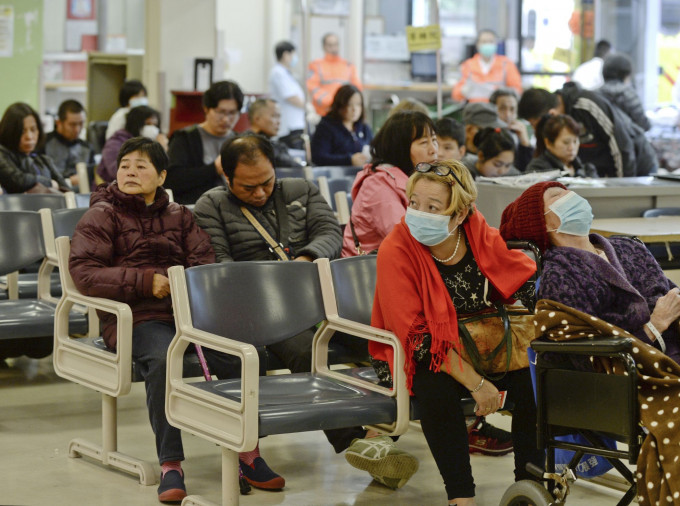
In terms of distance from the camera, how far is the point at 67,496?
373 cm

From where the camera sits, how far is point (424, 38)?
28.3 feet

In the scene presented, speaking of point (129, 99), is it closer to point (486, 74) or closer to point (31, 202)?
point (31, 202)

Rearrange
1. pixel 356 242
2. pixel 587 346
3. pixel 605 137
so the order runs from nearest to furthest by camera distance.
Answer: pixel 587 346 → pixel 356 242 → pixel 605 137

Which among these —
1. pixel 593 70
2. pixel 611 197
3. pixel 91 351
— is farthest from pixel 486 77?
pixel 91 351

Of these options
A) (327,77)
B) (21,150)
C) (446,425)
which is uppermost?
(327,77)

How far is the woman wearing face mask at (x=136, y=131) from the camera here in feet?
23.5

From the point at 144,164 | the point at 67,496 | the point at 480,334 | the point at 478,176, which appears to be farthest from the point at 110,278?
the point at 478,176

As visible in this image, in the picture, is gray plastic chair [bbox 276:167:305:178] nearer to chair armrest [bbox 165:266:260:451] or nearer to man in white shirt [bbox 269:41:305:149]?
chair armrest [bbox 165:266:260:451]

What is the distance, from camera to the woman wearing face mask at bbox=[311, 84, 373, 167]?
757cm

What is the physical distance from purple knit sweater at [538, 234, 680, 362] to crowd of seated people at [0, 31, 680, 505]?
0.03 ft

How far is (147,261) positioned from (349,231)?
0.94m

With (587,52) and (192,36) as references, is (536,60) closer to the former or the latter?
(587,52)

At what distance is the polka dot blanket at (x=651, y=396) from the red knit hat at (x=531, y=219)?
0.97 ft

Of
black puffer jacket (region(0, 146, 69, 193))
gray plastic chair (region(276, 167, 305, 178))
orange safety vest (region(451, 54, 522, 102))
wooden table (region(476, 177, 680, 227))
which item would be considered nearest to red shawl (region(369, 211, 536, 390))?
wooden table (region(476, 177, 680, 227))
